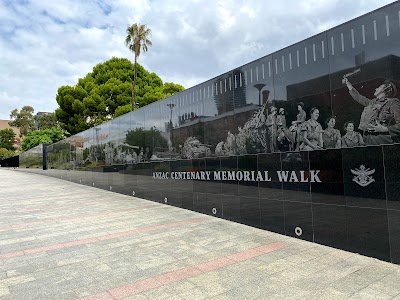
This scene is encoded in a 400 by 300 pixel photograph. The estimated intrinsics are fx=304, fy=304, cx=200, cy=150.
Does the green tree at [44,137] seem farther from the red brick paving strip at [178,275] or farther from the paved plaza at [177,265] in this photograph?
the red brick paving strip at [178,275]

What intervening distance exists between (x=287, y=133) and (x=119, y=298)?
4156mm

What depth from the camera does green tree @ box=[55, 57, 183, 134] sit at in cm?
3066

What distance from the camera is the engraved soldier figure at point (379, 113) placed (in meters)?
4.45

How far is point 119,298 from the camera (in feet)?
11.4

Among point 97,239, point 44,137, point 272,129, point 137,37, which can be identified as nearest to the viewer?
point 97,239

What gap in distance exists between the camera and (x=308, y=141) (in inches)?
219

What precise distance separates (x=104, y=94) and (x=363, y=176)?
2981cm

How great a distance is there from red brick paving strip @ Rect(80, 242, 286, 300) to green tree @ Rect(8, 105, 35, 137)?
247 ft

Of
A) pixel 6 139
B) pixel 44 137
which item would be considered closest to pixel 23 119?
pixel 6 139

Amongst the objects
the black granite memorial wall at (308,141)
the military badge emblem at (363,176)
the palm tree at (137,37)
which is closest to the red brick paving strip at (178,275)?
the black granite memorial wall at (308,141)

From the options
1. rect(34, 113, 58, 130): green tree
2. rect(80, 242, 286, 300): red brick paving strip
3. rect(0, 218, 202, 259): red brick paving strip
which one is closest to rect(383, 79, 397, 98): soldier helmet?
rect(80, 242, 286, 300): red brick paving strip

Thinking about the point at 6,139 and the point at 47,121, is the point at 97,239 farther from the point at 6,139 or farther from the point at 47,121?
the point at 6,139

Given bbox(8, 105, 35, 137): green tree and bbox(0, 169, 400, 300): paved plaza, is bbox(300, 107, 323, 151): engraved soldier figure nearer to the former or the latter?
bbox(0, 169, 400, 300): paved plaza

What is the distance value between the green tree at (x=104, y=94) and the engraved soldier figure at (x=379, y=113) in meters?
26.1
